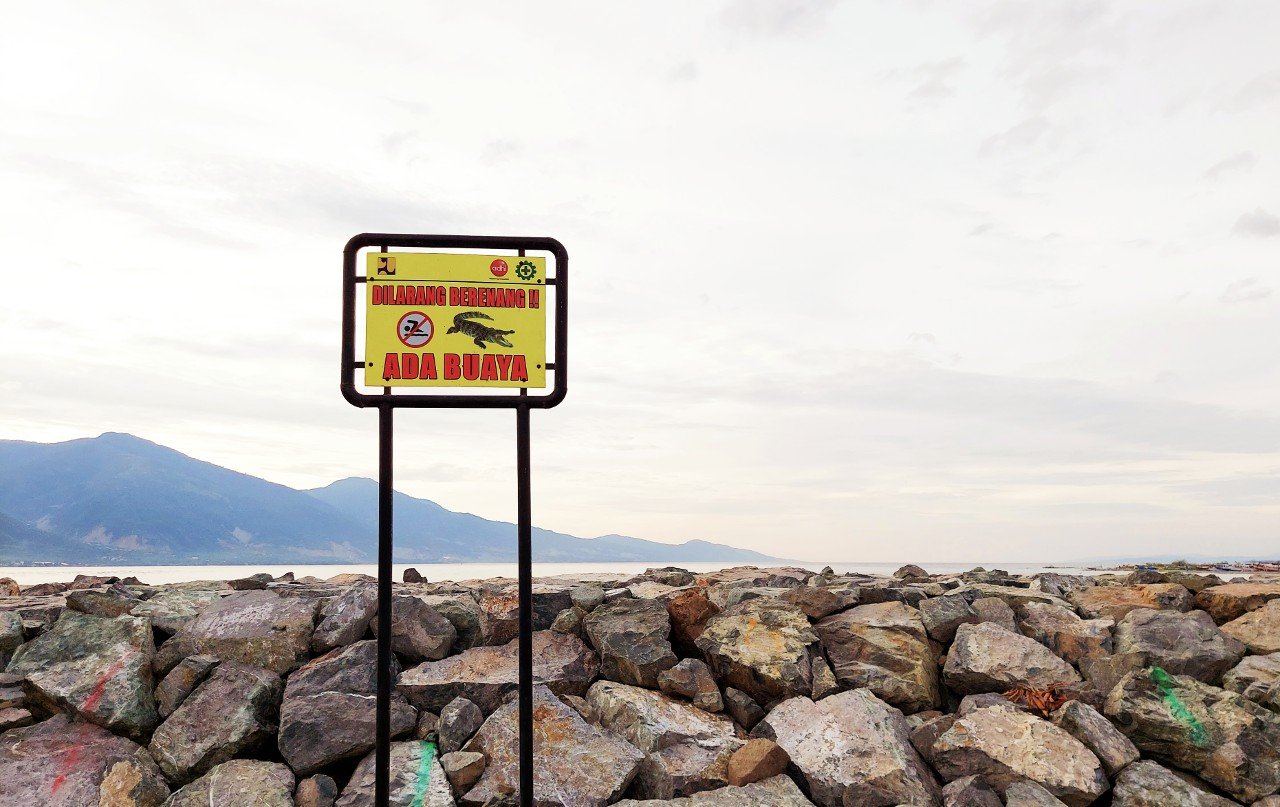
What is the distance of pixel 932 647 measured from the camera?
10930 mm

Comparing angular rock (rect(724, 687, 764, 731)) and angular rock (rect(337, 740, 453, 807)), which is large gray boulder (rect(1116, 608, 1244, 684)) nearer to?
angular rock (rect(724, 687, 764, 731))

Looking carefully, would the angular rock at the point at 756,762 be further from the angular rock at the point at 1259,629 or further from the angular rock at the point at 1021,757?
the angular rock at the point at 1259,629

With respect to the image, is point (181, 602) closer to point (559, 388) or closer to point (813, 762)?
point (559, 388)

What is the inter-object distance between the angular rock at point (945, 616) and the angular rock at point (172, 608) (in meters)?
8.82

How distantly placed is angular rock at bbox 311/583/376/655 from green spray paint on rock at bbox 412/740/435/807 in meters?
1.71

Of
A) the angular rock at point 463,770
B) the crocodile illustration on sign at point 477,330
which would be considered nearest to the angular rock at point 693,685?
the angular rock at point 463,770

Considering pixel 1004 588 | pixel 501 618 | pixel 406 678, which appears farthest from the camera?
pixel 1004 588

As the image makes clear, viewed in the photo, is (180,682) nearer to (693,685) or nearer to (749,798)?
(693,685)

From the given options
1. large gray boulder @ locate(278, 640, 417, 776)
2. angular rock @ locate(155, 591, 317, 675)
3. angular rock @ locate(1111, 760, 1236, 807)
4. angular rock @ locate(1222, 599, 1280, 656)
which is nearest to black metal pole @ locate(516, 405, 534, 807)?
large gray boulder @ locate(278, 640, 417, 776)

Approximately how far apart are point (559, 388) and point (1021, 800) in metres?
5.74

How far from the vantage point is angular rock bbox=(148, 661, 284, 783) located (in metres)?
9.01

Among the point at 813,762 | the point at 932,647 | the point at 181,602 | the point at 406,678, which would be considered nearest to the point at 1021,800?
the point at 813,762

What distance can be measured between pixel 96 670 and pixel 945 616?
9.66m

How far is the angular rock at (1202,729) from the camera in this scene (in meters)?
8.92
